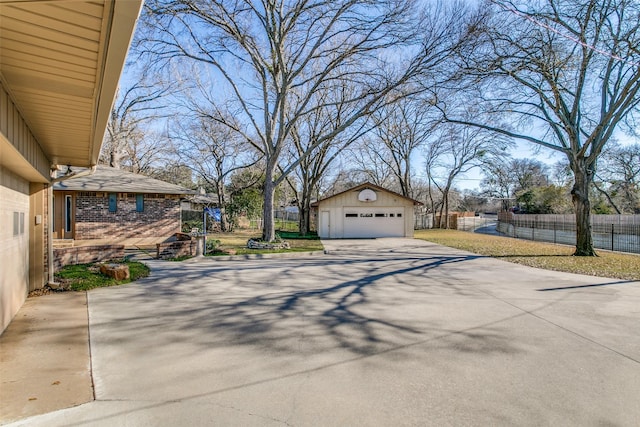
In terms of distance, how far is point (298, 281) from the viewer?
320 inches

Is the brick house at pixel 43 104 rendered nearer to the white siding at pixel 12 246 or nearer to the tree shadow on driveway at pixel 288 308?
the white siding at pixel 12 246

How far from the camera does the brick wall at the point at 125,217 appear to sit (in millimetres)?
14320

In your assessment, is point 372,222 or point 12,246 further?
point 372,222

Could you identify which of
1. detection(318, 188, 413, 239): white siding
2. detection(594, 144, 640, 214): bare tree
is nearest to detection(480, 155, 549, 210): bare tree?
detection(594, 144, 640, 214): bare tree

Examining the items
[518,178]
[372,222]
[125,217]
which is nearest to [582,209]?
[372,222]

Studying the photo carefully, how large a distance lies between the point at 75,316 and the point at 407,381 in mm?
4921

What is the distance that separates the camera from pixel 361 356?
3725 millimetres

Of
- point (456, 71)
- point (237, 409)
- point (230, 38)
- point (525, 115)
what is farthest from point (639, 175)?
point (237, 409)

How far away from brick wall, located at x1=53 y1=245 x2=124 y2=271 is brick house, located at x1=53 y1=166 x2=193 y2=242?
3804mm

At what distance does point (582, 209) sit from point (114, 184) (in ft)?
65.0

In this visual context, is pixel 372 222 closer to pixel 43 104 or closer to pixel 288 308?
pixel 288 308

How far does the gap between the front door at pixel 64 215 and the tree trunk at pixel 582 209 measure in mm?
20774

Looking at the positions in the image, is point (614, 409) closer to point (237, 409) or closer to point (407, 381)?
point (407, 381)

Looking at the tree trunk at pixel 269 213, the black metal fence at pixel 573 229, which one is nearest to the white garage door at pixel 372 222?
the tree trunk at pixel 269 213
